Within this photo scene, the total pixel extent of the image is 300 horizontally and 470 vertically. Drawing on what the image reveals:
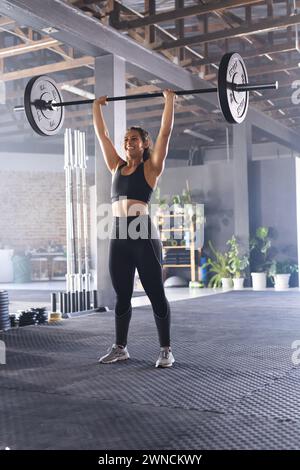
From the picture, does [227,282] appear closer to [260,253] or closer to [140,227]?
[260,253]

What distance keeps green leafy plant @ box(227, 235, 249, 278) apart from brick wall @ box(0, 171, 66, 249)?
4.56m

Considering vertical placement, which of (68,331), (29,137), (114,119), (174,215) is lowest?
(68,331)

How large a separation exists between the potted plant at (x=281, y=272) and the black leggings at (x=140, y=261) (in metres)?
5.49

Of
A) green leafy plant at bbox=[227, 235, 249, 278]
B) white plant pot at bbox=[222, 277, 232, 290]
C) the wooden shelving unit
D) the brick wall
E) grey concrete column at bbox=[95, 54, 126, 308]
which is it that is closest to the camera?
grey concrete column at bbox=[95, 54, 126, 308]

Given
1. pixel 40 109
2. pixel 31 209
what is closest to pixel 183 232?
pixel 31 209

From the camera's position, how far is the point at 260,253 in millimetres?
8914

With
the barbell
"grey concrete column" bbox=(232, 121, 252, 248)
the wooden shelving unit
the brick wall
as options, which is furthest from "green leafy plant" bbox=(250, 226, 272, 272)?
the barbell

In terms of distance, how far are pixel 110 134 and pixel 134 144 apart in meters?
2.65

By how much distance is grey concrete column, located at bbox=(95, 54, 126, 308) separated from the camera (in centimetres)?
571

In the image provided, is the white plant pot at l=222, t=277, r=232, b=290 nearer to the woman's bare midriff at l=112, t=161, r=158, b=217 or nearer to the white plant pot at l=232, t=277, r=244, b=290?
the white plant pot at l=232, t=277, r=244, b=290
